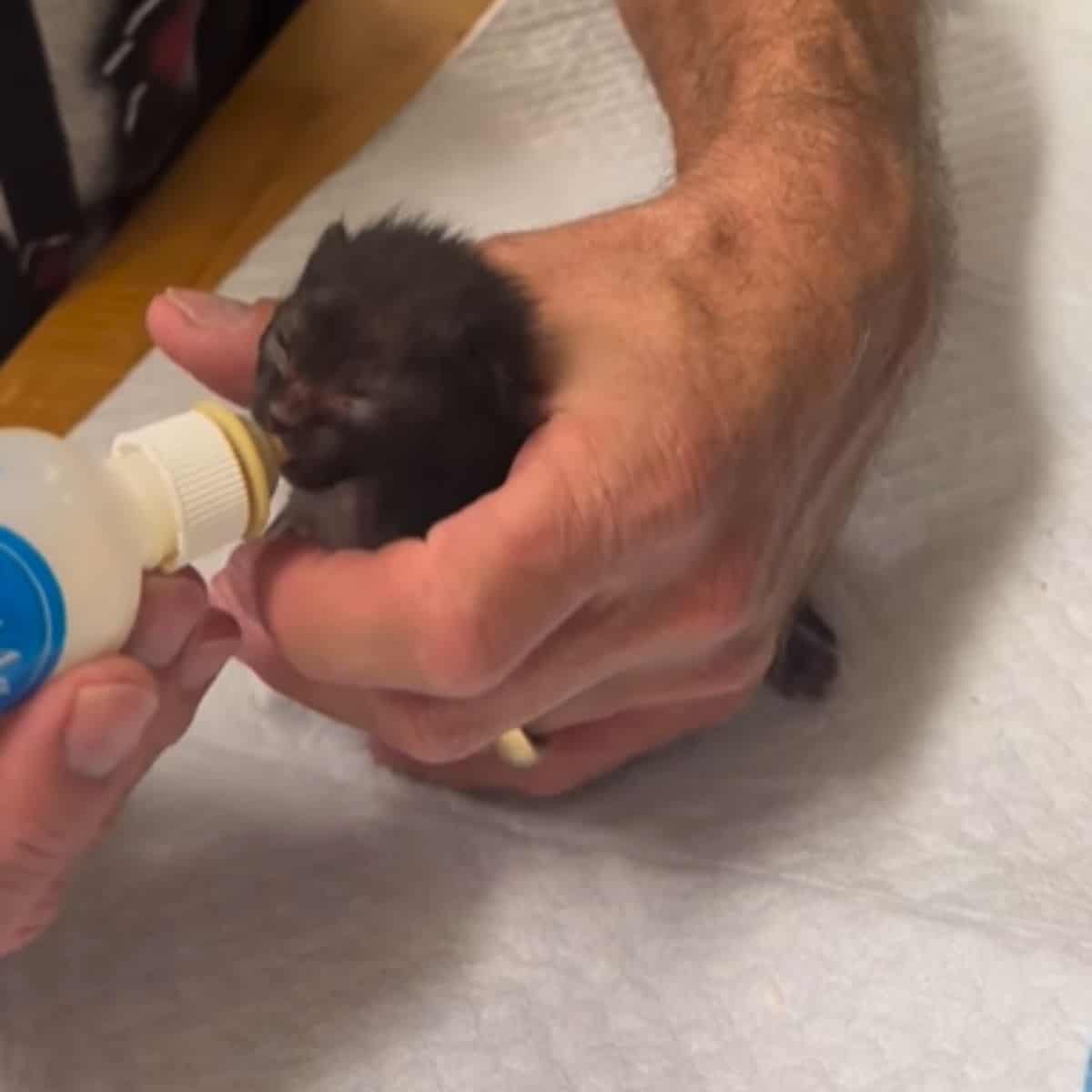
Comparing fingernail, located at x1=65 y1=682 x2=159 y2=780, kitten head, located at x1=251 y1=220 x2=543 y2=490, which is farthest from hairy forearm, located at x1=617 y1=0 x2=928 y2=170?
fingernail, located at x1=65 y1=682 x2=159 y2=780

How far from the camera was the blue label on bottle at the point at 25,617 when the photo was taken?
1.38 ft

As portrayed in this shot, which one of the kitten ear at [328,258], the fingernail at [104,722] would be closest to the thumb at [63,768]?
the fingernail at [104,722]

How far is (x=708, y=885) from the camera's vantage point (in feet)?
1.97

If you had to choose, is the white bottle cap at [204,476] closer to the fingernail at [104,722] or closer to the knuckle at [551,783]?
the fingernail at [104,722]

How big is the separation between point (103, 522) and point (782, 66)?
387mm

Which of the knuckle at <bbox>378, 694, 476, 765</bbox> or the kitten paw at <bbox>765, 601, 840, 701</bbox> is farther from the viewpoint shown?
the kitten paw at <bbox>765, 601, 840, 701</bbox>

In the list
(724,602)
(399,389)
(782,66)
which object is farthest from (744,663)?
(782,66)

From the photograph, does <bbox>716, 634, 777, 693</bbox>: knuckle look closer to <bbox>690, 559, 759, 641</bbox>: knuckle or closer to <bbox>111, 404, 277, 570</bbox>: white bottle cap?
<bbox>690, 559, 759, 641</bbox>: knuckle

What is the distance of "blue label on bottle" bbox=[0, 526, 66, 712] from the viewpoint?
0.42 meters

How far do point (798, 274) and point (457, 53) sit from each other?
1.12 ft

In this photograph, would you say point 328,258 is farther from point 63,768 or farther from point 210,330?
point 63,768

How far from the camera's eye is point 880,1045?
22.1 inches

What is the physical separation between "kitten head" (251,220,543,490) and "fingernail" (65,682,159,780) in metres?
0.09

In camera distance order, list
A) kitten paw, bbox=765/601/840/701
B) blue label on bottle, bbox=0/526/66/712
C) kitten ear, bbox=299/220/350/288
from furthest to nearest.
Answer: kitten paw, bbox=765/601/840/701 < kitten ear, bbox=299/220/350/288 < blue label on bottle, bbox=0/526/66/712
